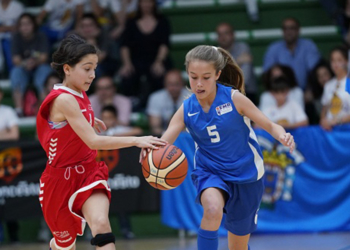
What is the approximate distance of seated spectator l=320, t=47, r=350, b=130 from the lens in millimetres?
8641

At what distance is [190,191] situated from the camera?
8812 mm

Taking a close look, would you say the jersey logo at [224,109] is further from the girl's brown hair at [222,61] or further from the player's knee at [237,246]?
the player's knee at [237,246]

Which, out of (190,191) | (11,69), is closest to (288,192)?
(190,191)

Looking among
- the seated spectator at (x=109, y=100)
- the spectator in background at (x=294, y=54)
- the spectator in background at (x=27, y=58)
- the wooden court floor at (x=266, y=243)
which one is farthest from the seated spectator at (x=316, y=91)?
the spectator in background at (x=27, y=58)

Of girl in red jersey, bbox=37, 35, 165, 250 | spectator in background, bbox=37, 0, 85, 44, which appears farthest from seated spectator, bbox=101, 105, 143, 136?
girl in red jersey, bbox=37, 35, 165, 250

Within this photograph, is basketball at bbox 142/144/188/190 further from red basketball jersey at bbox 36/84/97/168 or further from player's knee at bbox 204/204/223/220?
red basketball jersey at bbox 36/84/97/168

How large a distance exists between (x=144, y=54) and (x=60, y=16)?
2.09 metres

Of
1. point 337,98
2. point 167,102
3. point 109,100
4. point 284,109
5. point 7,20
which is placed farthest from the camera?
point 7,20

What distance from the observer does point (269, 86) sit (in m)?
9.57

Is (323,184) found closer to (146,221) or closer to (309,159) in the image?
(309,159)

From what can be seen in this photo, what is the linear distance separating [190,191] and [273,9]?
4.96 meters

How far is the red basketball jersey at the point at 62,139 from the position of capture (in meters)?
5.08

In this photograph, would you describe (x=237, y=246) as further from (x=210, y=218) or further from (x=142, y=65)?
(x=142, y=65)

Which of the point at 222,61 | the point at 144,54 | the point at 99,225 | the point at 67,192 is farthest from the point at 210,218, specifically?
the point at 144,54
